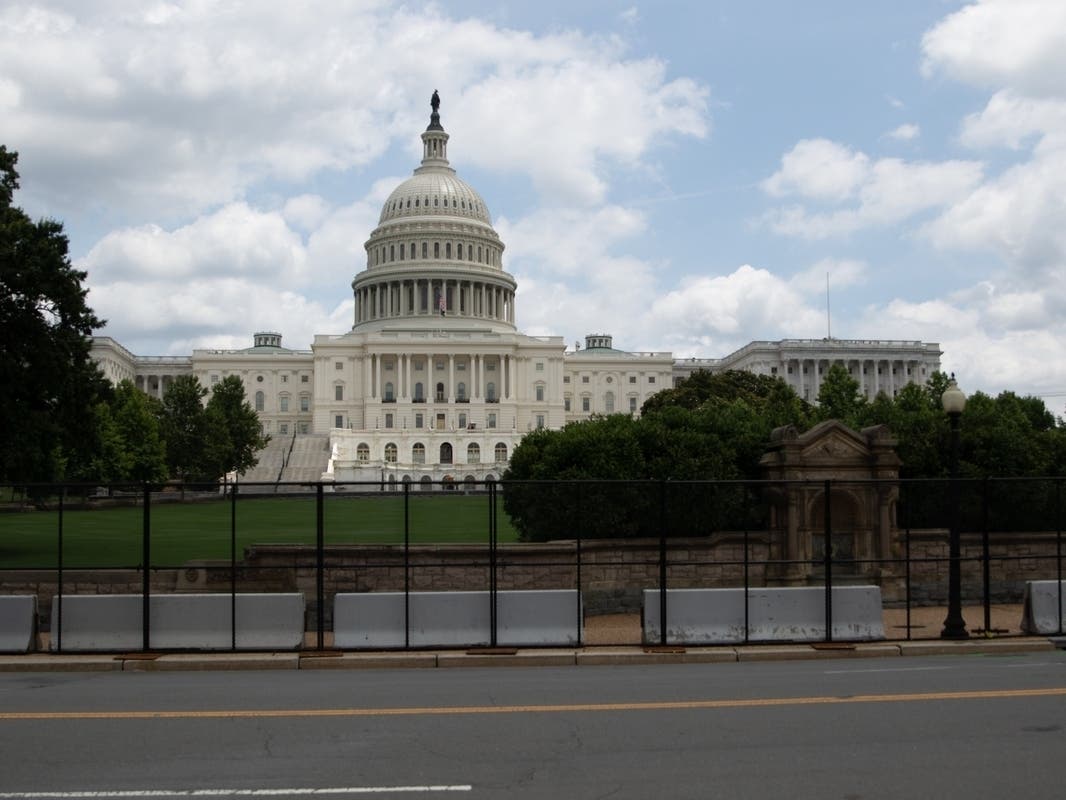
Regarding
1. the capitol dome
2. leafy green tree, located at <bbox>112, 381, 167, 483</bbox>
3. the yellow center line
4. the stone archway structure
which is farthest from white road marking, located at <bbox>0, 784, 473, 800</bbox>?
the capitol dome

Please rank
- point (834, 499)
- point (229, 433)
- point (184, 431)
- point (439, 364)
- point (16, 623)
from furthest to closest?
point (439, 364) → point (229, 433) → point (184, 431) → point (834, 499) → point (16, 623)

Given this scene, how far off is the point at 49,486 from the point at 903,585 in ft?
61.7

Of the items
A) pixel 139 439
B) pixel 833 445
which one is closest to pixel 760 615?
pixel 833 445

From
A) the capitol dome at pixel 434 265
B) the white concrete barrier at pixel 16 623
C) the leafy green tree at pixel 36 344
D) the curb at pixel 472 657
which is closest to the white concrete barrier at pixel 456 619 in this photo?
the curb at pixel 472 657

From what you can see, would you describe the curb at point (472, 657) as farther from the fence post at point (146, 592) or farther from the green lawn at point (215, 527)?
the green lawn at point (215, 527)

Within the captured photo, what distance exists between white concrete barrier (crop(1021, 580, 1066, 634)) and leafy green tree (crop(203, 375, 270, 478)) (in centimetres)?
7287

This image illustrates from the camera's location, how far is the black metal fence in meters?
20.5

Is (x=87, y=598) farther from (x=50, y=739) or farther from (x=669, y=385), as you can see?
(x=669, y=385)

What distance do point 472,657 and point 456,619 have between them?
132 centimetres

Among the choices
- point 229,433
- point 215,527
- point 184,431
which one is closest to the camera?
point 215,527

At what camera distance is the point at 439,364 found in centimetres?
15075

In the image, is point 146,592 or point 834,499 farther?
point 834,499

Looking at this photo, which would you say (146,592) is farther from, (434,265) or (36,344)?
(434,265)

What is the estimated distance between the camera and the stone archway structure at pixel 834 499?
27094 mm
